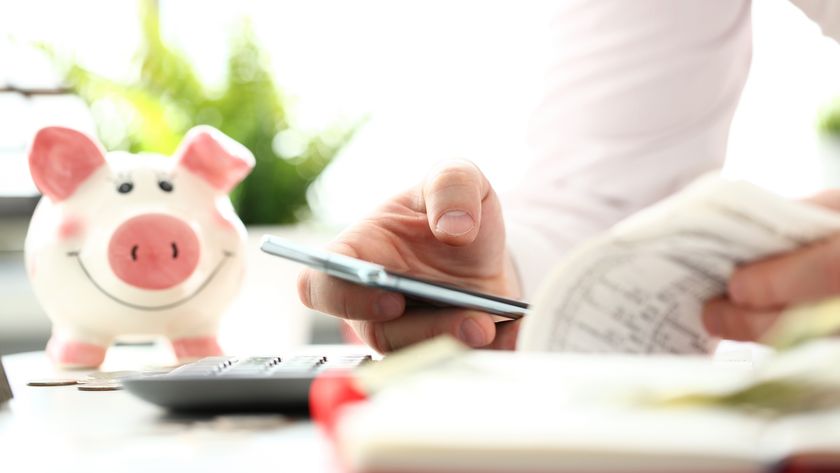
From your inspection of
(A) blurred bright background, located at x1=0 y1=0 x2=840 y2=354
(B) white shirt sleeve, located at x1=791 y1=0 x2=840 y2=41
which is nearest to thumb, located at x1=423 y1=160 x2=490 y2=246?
(B) white shirt sleeve, located at x1=791 y1=0 x2=840 y2=41

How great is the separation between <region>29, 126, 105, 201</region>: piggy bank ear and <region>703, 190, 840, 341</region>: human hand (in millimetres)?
574

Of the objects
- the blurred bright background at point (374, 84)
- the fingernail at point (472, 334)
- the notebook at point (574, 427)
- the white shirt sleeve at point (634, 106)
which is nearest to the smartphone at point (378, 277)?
the fingernail at point (472, 334)

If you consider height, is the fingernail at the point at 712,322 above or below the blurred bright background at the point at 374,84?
below

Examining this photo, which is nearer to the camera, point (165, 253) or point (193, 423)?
point (193, 423)

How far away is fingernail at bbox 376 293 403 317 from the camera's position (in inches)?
25.9

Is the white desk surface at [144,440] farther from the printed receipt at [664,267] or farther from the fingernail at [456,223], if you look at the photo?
the fingernail at [456,223]

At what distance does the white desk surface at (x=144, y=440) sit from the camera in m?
0.34

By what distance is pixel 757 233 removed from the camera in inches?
15.5

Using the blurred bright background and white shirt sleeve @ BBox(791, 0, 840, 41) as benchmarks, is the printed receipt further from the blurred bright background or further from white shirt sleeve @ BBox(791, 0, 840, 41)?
the blurred bright background

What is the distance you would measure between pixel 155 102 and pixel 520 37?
2.75ft

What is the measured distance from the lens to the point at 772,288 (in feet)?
1.37

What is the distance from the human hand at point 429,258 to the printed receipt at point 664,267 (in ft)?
0.62

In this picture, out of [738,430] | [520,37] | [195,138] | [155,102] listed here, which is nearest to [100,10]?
[155,102]

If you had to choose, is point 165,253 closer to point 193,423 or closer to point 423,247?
point 423,247
